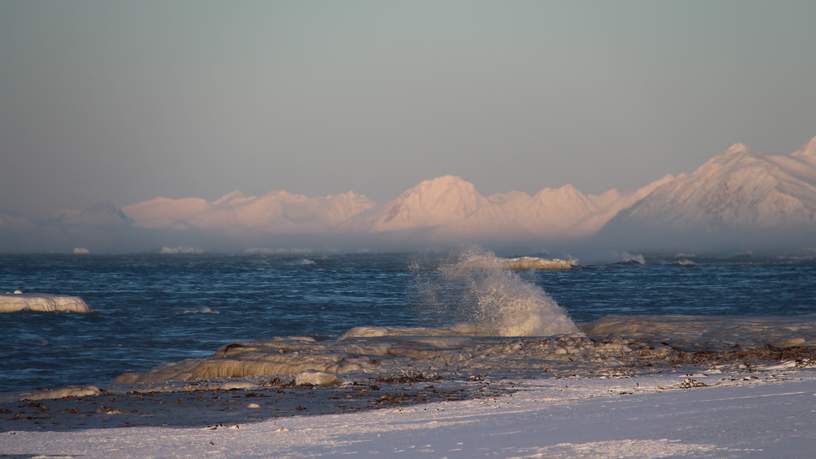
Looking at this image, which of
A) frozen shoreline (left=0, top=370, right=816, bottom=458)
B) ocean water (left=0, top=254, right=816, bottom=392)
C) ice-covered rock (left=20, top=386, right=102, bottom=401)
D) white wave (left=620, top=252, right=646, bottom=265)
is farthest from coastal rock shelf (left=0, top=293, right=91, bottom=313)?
white wave (left=620, top=252, right=646, bottom=265)

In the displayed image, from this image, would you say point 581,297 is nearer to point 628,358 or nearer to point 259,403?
point 628,358

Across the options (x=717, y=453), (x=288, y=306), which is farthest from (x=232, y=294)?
(x=717, y=453)

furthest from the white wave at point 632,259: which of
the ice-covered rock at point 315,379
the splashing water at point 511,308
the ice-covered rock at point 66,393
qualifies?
the ice-covered rock at point 66,393

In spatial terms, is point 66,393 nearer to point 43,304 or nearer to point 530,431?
point 530,431

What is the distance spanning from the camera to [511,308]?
31750 mm

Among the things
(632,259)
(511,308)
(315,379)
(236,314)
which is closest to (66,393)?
(315,379)

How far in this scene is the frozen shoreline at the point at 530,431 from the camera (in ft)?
31.3

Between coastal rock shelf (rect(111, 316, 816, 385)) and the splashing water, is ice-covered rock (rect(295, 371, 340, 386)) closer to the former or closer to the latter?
coastal rock shelf (rect(111, 316, 816, 385))

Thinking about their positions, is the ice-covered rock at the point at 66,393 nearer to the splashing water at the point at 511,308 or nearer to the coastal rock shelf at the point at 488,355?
the coastal rock shelf at the point at 488,355

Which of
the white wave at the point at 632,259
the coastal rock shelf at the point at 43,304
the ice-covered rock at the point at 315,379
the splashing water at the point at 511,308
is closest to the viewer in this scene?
the ice-covered rock at the point at 315,379

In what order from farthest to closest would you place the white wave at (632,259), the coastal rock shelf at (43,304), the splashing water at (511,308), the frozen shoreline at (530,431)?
1. the white wave at (632,259)
2. the coastal rock shelf at (43,304)
3. the splashing water at (511,308)
4. the frozen shoreline at (530,431)

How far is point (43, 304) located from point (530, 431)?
143ft

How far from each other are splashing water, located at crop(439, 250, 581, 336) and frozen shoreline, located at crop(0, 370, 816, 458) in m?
14.2

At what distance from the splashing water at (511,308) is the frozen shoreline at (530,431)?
14.2 meters
